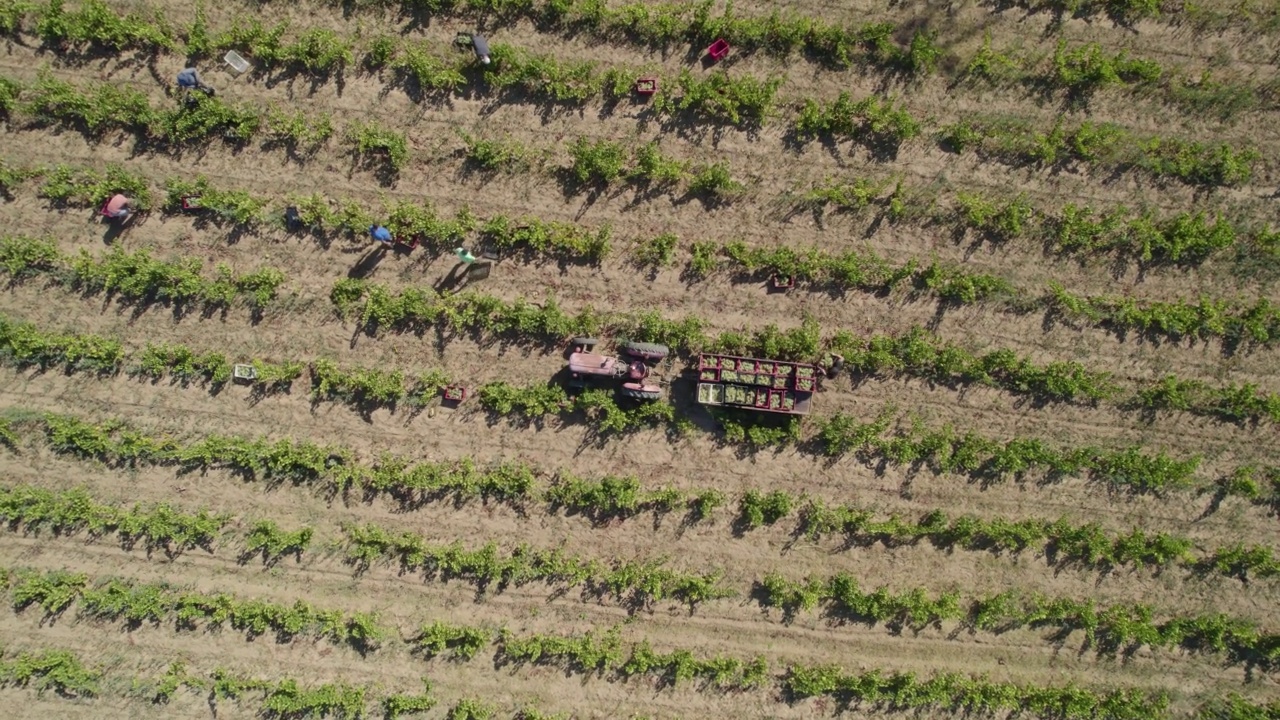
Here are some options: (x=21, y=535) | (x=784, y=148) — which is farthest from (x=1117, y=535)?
(x=21, y=535)

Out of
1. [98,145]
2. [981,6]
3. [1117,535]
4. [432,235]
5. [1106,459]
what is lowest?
[1117,535]

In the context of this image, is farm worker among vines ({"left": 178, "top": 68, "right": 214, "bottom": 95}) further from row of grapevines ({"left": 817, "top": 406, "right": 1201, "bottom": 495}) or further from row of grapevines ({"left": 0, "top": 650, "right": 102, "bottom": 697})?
row of grapevines ({"left": 817, "top": 406, "right": 1201, "bottom": 495})

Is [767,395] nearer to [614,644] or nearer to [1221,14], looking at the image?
[614,644]

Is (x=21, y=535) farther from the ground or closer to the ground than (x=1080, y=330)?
closer to the ground

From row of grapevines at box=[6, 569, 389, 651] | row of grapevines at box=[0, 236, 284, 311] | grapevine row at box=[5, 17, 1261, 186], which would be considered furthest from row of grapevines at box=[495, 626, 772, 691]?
grapevine row at box=[5, 17, 1261, 186]

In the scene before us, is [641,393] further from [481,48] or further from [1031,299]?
[1031,299]
